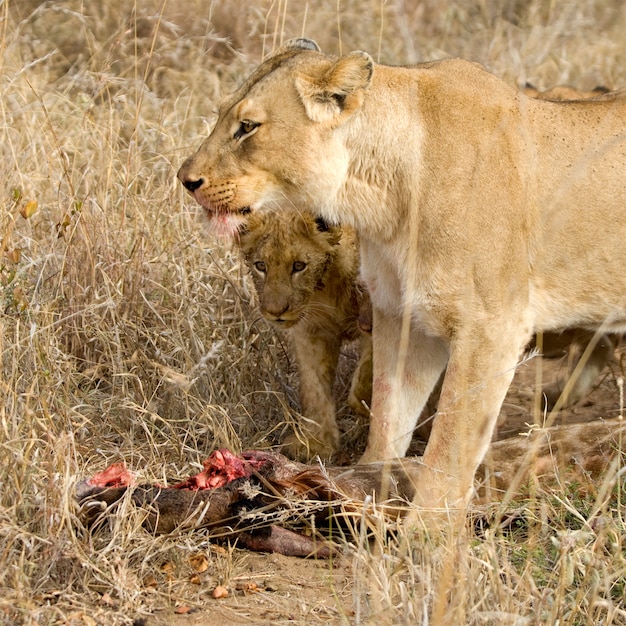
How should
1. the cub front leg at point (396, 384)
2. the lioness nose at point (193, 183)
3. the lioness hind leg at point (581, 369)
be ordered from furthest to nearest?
the lioness hind leg at point (581, 369) → the cub front leg at point (396, 384) → the lioness nose at point (193, 183)

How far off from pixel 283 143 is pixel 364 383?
135 cm

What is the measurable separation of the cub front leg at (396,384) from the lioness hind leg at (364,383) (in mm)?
375

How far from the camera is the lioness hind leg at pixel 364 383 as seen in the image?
4691 millimetres

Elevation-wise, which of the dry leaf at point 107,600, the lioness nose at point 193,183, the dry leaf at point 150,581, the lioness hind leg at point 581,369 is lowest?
the lioness hind leg at point 581,369

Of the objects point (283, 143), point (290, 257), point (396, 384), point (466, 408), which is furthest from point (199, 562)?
point (290, 257)

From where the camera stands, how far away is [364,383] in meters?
4.71

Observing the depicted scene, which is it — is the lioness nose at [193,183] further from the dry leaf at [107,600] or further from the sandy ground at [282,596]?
the dry leaf at [107,600]

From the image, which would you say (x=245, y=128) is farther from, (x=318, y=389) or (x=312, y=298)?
(x=318, y=389)

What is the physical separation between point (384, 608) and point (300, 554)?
2.67 ft

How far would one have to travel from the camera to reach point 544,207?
13.0 feet

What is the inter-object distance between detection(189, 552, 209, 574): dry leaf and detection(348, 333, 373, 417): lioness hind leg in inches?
54.6

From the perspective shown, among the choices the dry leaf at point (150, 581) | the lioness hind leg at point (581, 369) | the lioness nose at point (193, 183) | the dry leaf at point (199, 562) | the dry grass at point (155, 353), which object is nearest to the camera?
the dry grass at point (155, 353)

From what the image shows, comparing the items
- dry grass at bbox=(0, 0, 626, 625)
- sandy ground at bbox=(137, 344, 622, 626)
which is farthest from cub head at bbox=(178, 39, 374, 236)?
sandy ground at bbox=(137, 344, 622, 626)

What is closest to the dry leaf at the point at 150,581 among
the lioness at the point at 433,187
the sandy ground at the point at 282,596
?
the sandy ground at the point at 282,596
